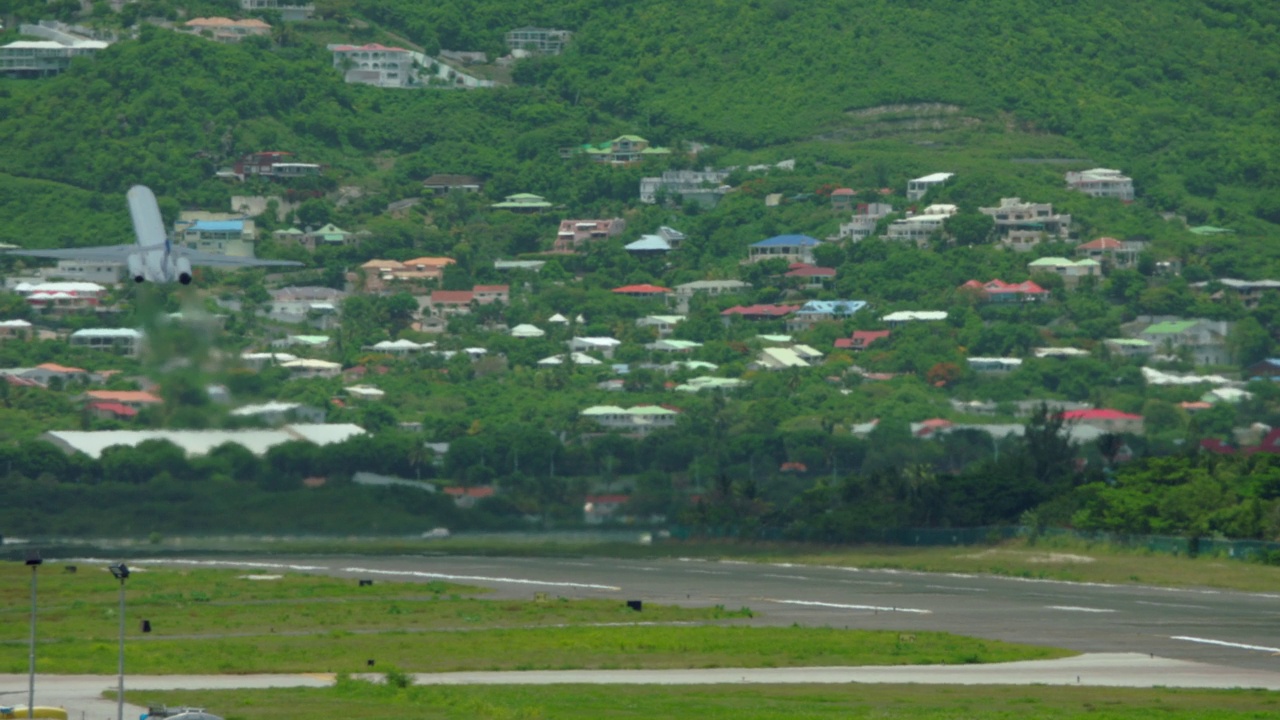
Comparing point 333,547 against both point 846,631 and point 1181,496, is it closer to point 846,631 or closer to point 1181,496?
point 1181,496

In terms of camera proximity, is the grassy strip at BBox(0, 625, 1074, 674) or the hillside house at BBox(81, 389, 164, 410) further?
the hillside house at BBox(81, 389, 164, 410)

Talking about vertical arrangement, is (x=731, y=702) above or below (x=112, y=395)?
below

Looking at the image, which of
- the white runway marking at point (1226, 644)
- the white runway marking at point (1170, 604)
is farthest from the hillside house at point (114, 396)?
the white runway marking at point (1226, 644)

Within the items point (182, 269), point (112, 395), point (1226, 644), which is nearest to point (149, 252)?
point (182, 269)

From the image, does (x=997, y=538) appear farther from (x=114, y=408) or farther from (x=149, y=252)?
(x=114, y=408)

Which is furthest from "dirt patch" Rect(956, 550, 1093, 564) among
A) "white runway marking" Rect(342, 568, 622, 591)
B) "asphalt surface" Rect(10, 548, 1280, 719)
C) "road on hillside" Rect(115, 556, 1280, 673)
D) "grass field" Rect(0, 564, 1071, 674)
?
"grass field" Rect(0, 564, 1071, 674)

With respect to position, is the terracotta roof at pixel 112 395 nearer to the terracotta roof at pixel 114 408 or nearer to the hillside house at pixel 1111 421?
the terracotta roof at pixel 114 408

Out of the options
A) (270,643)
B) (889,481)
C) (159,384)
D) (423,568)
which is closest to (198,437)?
(159,384)

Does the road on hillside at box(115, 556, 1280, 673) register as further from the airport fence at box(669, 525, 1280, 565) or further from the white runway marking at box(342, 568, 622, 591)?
the airport fence at box(669, 525, 1280, 565)
